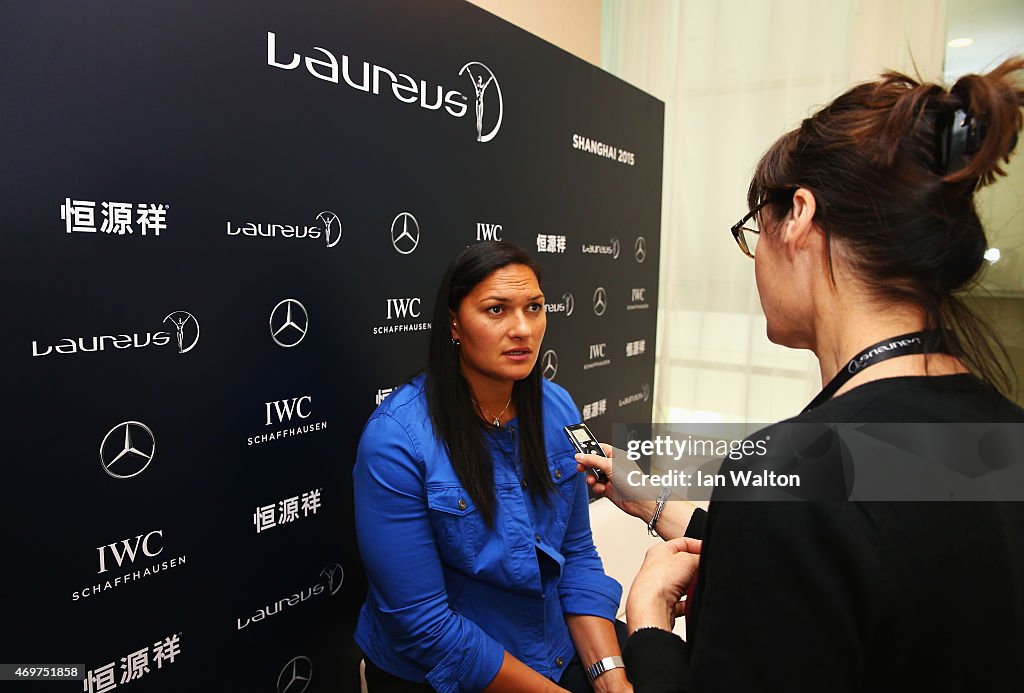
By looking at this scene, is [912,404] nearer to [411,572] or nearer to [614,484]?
[614,484]

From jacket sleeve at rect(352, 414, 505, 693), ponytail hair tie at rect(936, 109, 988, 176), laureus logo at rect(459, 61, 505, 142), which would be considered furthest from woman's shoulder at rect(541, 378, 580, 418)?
ponytail hair tie at rect(936, 109, 988, 176)

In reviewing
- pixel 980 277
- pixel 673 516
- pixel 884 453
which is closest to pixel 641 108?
pixel 673 516

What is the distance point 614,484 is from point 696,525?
267mm

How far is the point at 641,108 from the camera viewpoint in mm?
3387

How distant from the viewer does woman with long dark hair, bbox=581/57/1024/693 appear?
0.63m

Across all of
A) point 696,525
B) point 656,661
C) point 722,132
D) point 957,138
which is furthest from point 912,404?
point 722,132

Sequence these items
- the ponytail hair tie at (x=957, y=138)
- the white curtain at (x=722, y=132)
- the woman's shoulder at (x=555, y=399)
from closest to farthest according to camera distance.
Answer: the ponytail hair tie at (x=957, y=138), the woman's shoulder at (x=555, y=399), the white curtain at (x=722, y=132)

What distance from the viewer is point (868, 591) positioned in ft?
2.03

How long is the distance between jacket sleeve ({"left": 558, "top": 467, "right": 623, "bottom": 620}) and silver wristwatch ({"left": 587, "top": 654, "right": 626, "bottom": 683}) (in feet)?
0.39

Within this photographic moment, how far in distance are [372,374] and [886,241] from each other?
1529mm

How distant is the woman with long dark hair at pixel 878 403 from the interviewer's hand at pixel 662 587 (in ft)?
0.28

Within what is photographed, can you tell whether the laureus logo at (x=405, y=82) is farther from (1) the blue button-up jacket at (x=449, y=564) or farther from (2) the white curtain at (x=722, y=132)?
(2) the white curtain at (x=722, y=132)

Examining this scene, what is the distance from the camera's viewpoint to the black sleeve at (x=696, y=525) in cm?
131

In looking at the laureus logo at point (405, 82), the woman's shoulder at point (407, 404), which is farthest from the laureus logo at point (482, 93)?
the woman's shoulder at point (407, 404)
